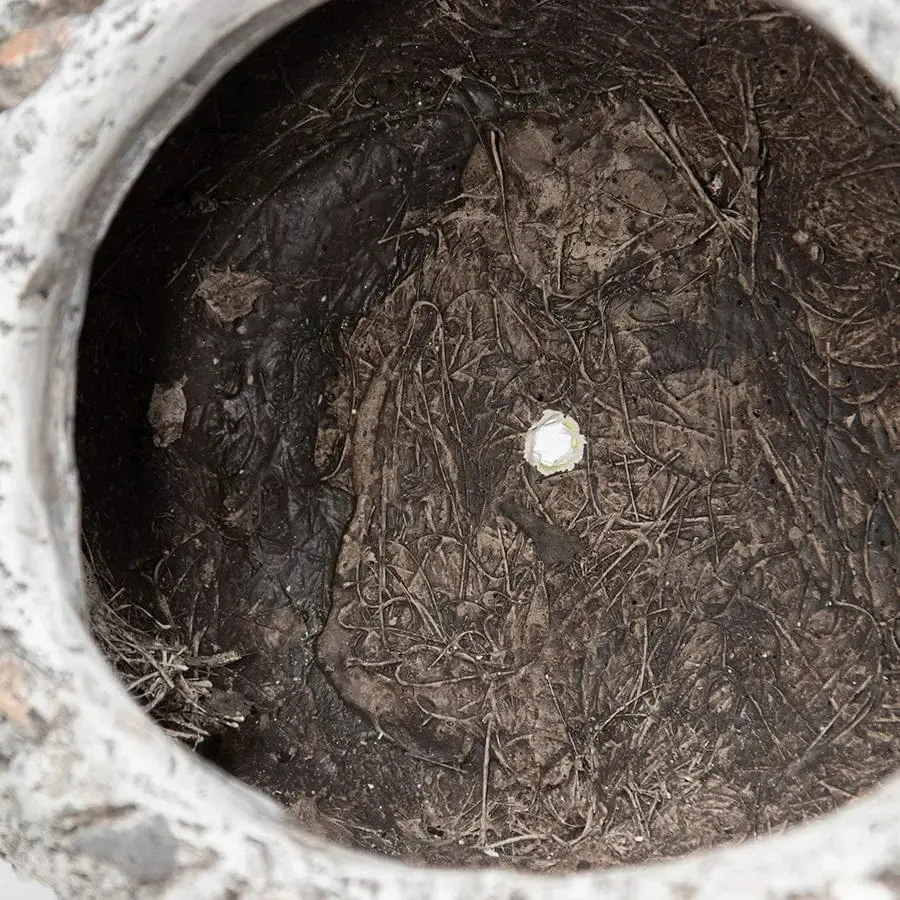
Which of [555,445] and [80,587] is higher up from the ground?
[80,587]

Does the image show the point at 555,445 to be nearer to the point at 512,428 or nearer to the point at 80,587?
the point at 512,428

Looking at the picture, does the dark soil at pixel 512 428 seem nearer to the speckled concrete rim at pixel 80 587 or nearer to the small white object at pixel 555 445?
the small white object at pixel 555 445

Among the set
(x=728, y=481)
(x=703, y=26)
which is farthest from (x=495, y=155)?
(x=728, y=481)

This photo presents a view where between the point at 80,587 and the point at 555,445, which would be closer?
the point at 80,587

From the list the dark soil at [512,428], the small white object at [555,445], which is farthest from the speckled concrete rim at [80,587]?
the small white object at [555,445]

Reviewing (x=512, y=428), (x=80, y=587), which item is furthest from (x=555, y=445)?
(x=80, y=587)

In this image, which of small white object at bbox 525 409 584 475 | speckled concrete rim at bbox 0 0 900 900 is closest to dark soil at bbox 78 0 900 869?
small white object at bbox 525 409 584 475

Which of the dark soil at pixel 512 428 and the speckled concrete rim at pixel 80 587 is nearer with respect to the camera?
the speckled concrete rim at pixel 80 587

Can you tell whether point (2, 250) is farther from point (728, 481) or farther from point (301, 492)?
point (728, 481)
